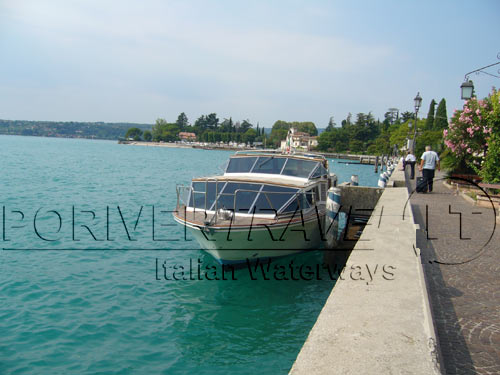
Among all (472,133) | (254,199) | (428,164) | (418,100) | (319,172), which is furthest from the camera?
(418,100)

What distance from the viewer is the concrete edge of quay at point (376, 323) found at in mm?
3590

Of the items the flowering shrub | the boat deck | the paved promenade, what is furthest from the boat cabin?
the flowering shrub

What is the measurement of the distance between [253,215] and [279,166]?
3716mm

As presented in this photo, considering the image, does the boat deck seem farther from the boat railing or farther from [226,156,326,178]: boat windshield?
[226,156,326,178]: boat windshield

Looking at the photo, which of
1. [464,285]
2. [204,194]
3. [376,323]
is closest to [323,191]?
[204,194]

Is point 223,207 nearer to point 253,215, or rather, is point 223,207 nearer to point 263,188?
point 253,215

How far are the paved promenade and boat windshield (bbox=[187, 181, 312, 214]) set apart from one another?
11.4 ft

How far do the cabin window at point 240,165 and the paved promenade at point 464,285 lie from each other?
575 centimetres

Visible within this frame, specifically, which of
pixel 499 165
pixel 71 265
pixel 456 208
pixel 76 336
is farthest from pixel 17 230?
pixel 499 165

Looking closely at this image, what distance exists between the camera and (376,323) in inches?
172

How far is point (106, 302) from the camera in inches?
398

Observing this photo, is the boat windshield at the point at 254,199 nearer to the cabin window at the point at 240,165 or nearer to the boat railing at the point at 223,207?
the boat railing at the point at 223,207

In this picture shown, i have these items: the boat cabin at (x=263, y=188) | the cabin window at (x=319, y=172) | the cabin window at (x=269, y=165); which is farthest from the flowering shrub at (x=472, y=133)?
the cabin window at (x=269, y=165)

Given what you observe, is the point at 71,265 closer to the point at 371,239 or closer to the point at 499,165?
the point at 371,239
